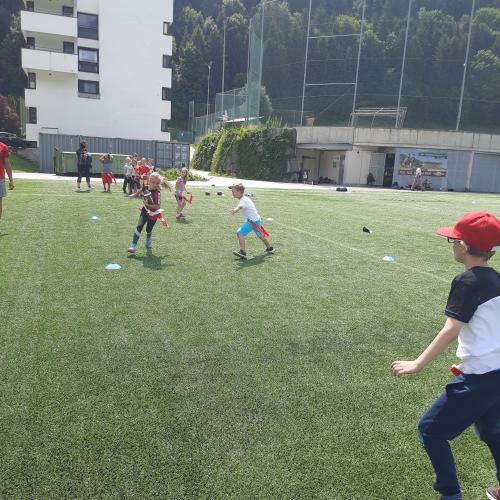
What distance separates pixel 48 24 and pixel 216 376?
144 ft

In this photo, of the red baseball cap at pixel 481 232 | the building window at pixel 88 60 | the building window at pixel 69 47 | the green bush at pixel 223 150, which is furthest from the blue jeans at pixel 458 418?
the building window at pixel 69 47

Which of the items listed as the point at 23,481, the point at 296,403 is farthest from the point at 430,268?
the point at 23,481

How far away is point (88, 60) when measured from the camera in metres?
43.0

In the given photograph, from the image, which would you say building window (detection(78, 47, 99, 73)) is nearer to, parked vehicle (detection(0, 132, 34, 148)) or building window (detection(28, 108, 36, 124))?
building window (detection(28, 108, 36, 124))

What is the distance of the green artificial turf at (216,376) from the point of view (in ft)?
10.2

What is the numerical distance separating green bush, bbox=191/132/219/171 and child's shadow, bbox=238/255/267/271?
3826 cm

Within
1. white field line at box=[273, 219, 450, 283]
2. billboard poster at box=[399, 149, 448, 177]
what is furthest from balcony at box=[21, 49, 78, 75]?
white field line at box=[273, 219, 450, 283]

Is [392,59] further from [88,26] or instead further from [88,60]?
[88,26]

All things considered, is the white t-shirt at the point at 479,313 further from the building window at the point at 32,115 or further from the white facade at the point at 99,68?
the building window at the point at 32,115

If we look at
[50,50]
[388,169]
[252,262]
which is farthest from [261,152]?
[252,262]

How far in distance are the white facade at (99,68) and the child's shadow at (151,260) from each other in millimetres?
35446

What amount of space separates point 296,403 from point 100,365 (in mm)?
1870

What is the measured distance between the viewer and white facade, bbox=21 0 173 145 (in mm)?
40531

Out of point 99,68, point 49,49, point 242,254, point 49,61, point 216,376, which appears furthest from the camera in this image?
point 99,68
